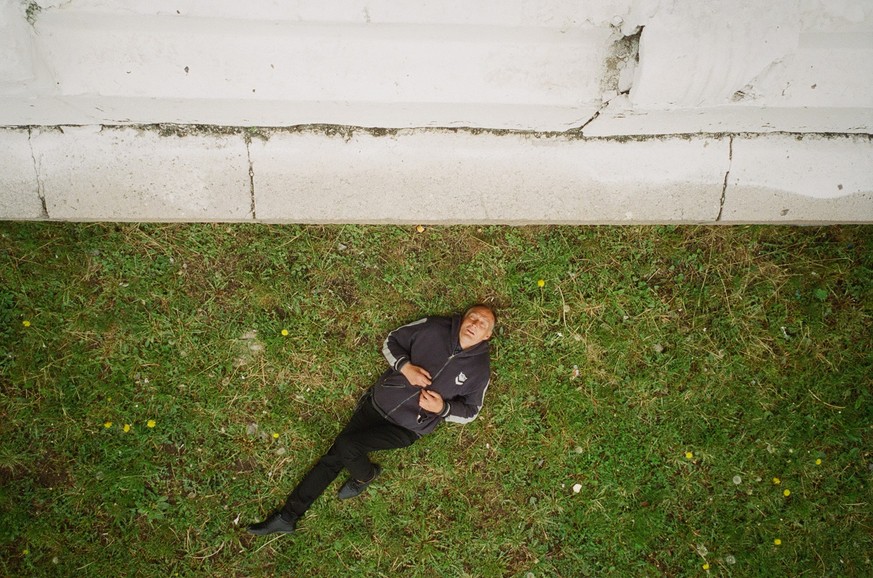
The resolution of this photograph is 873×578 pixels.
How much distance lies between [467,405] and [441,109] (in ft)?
7.06

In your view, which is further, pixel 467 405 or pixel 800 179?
pixel 467 405

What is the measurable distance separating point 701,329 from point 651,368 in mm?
508

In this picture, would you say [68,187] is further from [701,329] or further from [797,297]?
[797,297]

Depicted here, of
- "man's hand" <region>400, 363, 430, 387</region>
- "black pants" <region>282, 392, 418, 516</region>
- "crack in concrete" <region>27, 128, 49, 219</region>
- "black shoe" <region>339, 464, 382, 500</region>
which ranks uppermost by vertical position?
"crack in concrete" <region>27, 128, 49, 219</region>

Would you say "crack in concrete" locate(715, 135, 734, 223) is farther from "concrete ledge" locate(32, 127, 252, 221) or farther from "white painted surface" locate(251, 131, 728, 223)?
"concrete ledge" locate(32, 127, 252, 221)

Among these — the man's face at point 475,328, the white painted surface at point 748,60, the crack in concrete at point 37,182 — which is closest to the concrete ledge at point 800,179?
the white painted surface at point 748,60

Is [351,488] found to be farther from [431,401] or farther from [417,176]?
[417,176]

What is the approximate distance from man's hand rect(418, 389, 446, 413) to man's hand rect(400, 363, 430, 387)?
0.23 ft

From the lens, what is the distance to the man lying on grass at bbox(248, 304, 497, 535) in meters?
4.01

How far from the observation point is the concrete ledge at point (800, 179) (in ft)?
12.2

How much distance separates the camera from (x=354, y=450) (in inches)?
160

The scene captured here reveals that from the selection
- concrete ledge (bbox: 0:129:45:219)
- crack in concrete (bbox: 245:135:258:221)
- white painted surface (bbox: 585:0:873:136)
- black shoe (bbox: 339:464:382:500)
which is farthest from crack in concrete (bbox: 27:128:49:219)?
white painted surface (bbox: 585:0:873:136)

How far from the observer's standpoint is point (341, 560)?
4281 mm

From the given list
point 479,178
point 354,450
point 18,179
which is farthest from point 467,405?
point 18,179
